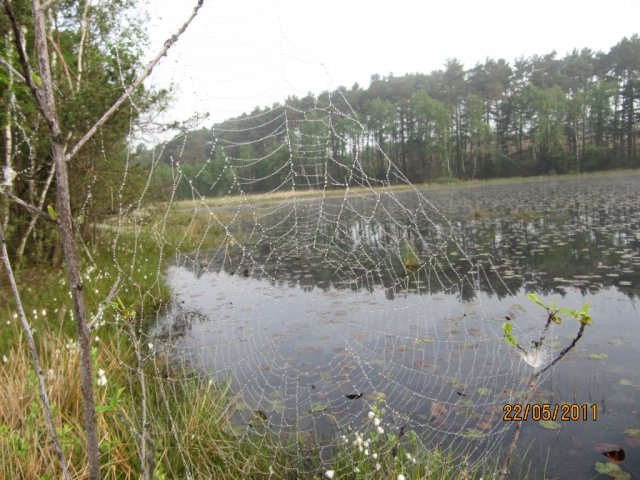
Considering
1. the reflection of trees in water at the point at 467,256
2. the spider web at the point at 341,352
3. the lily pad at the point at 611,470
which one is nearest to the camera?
the lily pad at the point at 611,470

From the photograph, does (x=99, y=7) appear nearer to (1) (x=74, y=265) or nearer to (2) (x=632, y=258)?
(1) (x=74, y=265)

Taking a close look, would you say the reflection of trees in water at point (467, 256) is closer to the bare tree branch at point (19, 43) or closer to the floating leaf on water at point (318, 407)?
the floating leaf on water at point (318, 407)

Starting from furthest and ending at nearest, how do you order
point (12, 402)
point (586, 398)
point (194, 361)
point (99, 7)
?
point (99, 7) → point (194, 361) → point (586, 398) → point (12, 402)

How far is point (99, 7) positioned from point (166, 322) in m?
5.92

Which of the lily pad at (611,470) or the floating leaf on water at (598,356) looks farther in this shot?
the floating leaf on water at (598,356)

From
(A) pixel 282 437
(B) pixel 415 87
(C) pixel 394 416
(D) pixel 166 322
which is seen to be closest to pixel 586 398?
(C) pixel 394 416

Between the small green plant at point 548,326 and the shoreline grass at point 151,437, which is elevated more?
the small green plant at point 548,326

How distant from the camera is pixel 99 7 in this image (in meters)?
8.12

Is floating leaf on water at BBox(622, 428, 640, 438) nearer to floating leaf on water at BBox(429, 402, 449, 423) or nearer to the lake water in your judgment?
the lake water

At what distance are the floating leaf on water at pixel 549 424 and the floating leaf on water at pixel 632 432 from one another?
44 cm

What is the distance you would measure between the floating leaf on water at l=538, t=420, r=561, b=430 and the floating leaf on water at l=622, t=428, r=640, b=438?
1.45 feet

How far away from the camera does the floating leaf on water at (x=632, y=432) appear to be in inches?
128

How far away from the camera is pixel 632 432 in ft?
10.8
